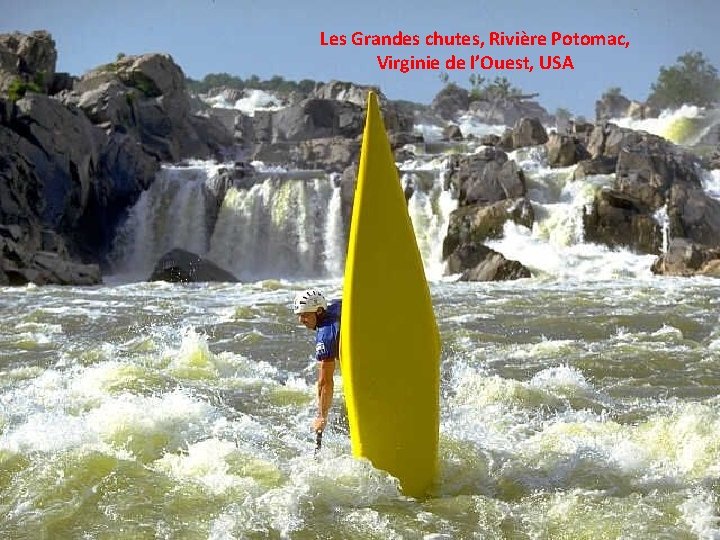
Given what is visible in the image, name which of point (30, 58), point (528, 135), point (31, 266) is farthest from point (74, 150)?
point (528, 135)

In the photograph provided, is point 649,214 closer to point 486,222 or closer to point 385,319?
point 486,222

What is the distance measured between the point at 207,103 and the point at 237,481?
65.1m

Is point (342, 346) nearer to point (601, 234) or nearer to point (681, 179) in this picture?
point (601, 234)

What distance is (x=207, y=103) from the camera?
6744 centimetres

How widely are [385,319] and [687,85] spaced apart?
2793 inches

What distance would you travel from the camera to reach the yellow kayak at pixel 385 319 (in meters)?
4.52

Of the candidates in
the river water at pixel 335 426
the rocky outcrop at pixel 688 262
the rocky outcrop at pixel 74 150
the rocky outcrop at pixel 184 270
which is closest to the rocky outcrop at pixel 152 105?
the rocky outcrop at pixel 74 150

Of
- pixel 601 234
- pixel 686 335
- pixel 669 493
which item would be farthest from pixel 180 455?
pixel 601 234

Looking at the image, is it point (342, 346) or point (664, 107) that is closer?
point (342, 346)

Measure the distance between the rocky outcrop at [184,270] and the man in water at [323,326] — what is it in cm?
1714

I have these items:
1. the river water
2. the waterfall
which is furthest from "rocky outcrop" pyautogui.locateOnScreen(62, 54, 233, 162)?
the river water

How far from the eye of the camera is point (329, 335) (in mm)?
5023

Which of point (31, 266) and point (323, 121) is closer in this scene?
point (31, 266)

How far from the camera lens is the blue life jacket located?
5.02 metres
